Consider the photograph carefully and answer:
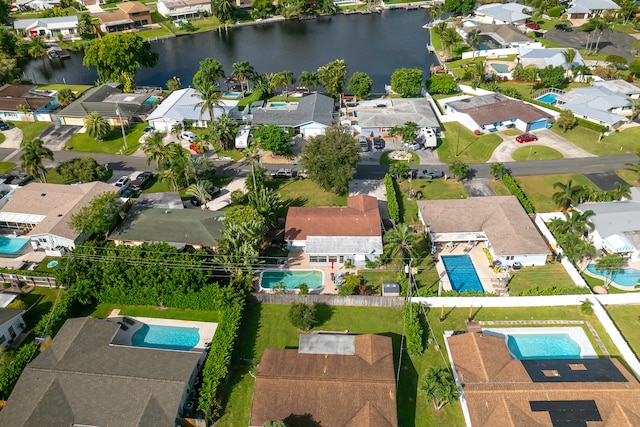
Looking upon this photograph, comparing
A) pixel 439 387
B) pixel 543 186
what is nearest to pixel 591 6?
pixel 543 186

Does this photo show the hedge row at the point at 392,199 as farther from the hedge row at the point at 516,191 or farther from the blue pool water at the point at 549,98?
the blue pool water at the point at 549,98

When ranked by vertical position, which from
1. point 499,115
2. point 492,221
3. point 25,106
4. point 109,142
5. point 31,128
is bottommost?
point 492,221

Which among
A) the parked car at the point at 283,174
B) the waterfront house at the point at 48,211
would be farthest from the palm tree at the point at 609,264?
the waterfront house at the point at 48,211

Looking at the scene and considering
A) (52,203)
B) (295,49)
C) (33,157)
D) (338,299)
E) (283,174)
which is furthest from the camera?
(295,49)

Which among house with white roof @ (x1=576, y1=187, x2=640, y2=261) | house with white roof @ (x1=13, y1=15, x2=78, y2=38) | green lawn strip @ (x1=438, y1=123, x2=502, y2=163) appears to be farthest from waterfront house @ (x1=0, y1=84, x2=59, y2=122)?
house with white roof @ (x1=576, y1=187, x2=640, y2=261)

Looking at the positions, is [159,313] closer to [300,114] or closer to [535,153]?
[300,114]

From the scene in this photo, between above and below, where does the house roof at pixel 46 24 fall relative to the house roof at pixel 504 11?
above
